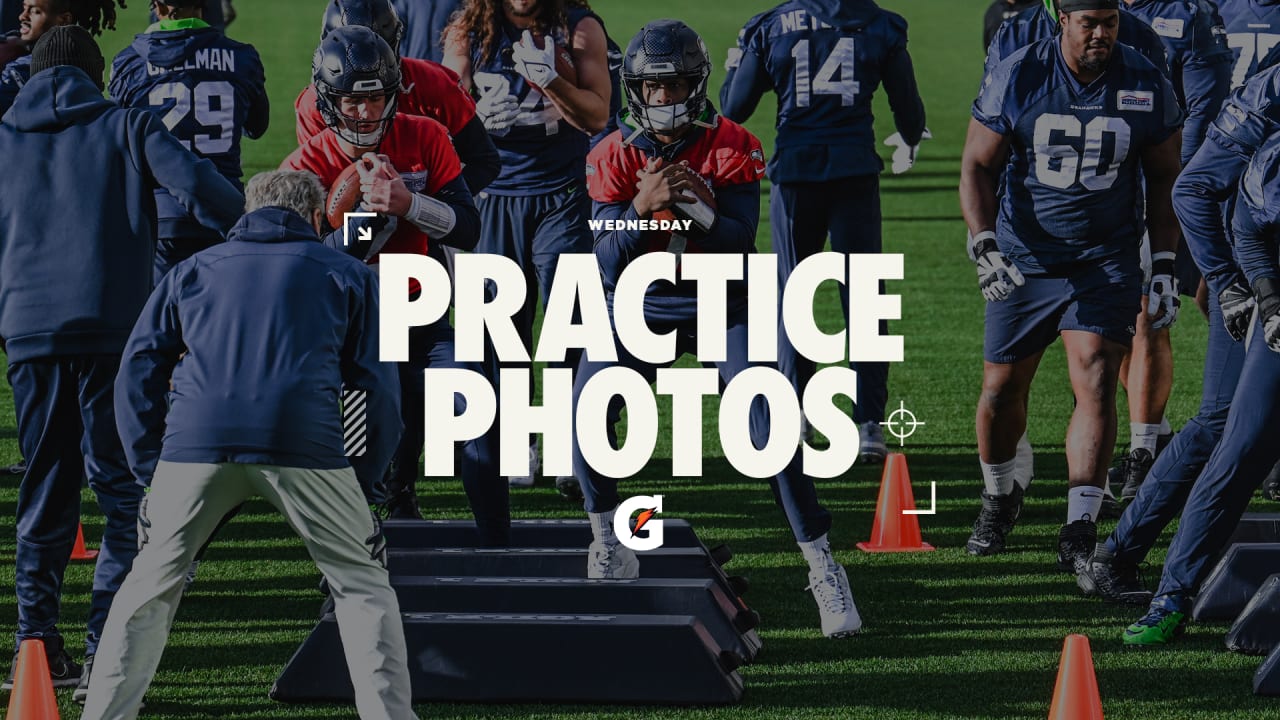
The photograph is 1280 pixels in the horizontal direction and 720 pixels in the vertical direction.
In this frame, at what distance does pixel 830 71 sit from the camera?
9.82m

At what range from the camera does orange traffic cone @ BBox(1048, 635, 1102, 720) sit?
5578 mm

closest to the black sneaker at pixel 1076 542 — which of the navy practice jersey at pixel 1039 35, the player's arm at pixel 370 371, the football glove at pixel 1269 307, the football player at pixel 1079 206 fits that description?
the football player at pixel 1079 206

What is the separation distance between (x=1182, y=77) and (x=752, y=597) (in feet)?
11.8

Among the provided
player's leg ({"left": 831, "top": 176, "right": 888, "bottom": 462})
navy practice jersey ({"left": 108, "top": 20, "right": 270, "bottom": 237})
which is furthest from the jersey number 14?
navy practice jersey ({"left": 108, "top": 20, "right": 270, "bottom": 237})

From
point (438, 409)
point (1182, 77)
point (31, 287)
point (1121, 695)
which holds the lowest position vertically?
point (1121, 695)

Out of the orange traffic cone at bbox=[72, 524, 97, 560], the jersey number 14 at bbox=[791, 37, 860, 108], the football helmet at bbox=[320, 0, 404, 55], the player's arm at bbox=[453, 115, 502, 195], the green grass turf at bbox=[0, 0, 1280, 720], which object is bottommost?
the green grass turf at bbox=[0, 0, 1280, 720]

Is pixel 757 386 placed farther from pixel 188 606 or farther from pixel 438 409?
pixel 188 606

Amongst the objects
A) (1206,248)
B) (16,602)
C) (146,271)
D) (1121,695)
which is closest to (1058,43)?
(1206,248)

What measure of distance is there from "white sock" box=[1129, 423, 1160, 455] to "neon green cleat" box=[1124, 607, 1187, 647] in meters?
2.58

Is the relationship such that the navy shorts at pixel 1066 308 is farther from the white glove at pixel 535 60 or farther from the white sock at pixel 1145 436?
the white glove at pixel 535 60

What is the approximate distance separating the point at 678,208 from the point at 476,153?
140cm

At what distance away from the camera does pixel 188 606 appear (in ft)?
24.1

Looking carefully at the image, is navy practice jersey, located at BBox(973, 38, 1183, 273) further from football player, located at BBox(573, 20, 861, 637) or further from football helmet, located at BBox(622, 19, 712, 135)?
football helmet, located at BBox(622, 19, 712, 135)

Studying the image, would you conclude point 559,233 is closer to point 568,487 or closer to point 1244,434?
point 568,487
